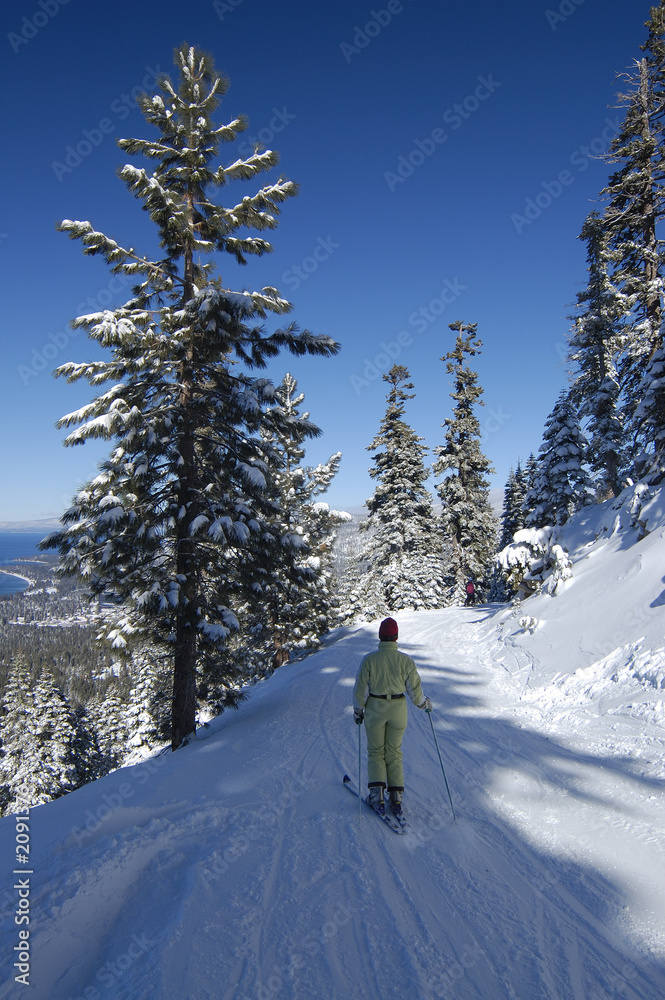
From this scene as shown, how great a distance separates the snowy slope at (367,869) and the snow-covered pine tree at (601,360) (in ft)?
53.6

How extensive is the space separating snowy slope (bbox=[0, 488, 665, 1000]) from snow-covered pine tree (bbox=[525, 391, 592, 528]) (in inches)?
574

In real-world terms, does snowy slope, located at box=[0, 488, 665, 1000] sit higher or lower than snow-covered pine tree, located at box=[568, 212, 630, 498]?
lower

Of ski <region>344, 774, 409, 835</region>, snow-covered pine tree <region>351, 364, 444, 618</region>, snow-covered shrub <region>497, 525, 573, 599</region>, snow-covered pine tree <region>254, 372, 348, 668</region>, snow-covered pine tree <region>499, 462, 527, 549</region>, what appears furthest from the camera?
snow-covered pine tree <region>499, 462, 527, 549</region>

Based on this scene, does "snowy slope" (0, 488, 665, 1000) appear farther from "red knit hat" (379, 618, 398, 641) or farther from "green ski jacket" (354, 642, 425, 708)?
"red knit hat" (379, 618, 398, 641)

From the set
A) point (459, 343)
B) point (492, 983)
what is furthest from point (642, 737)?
point (459, 343)

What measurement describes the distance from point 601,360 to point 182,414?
2106cm

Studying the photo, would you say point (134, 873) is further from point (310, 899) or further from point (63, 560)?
point (63, 560)

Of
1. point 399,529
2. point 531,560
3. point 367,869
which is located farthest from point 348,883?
point 399,529

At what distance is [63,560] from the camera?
27.9 ft

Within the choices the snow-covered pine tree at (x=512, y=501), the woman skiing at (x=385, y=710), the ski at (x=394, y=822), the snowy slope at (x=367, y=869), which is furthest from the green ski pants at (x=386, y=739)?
the snow-covered pine tree at (x=512, y=501)

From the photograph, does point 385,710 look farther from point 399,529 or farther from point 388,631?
point 399,529

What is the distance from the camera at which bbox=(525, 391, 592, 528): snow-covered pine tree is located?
21438 millimetres

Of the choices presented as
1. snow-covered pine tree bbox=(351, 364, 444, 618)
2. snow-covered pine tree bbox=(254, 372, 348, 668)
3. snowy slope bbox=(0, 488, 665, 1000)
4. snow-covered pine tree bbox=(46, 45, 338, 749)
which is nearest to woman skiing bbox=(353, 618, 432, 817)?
snowy slope bbox=(0, 488, 665, 1000)

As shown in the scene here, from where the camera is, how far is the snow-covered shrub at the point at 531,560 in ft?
44.5
